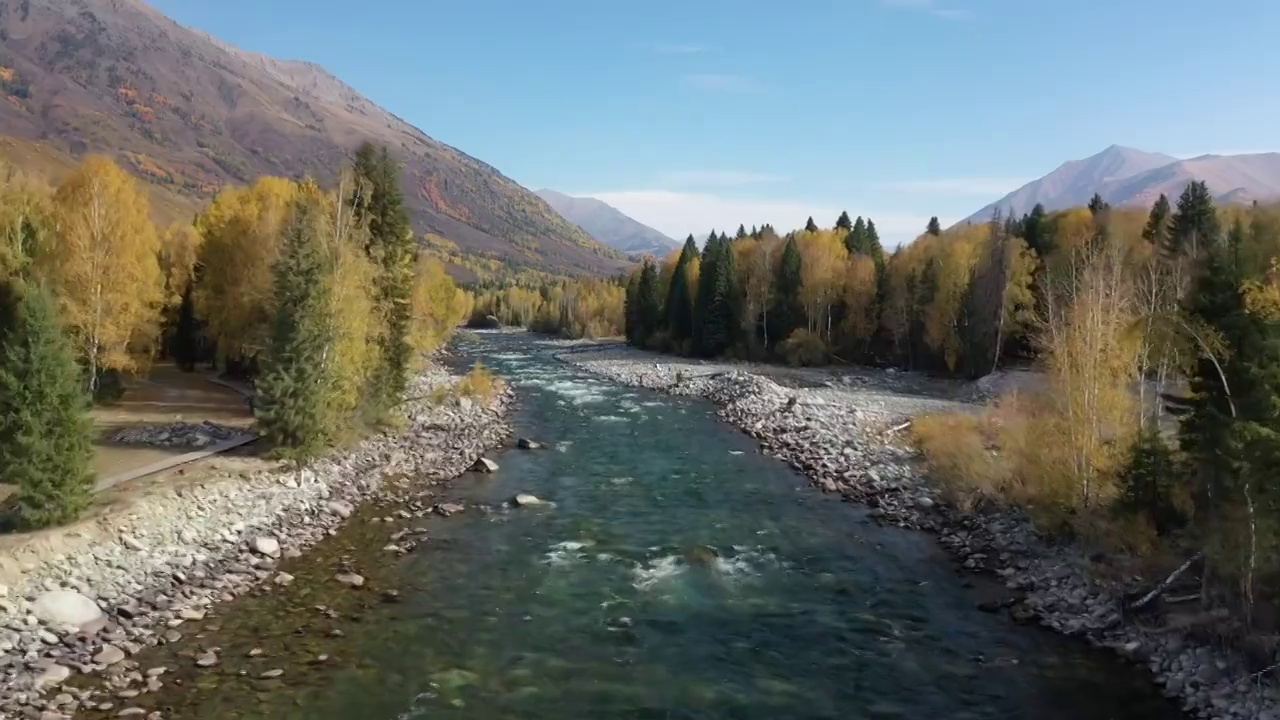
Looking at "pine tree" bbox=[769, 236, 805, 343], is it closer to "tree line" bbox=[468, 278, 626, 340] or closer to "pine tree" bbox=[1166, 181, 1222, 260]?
"pine tree" bbox=[1166, 181, 1222, 260]

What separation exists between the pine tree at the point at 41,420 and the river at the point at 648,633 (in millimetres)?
5205

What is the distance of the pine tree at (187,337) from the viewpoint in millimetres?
→ 45156

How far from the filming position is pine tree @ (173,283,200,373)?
45.2m

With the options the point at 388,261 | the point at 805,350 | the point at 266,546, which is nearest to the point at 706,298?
the point at 805,350

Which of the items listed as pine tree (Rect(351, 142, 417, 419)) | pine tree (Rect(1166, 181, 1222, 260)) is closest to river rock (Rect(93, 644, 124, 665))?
pine tree (Rect(351, 142, 417, 419))

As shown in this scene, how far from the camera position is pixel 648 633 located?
1691 cm

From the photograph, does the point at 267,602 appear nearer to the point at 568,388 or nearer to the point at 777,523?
the point at 777,523

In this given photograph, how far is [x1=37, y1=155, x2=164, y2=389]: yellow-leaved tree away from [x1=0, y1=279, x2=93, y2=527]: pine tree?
13025mm

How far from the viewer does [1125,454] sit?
18.2 m

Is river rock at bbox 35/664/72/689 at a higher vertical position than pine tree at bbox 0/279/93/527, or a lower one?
lower

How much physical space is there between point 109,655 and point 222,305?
2838cm

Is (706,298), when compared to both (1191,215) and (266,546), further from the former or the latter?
(266,546)

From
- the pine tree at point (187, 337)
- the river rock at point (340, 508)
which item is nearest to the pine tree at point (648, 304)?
the pine tree at point (187, 337)

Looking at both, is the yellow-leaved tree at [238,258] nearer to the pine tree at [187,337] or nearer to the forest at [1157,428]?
the pine tree at [187,337]
